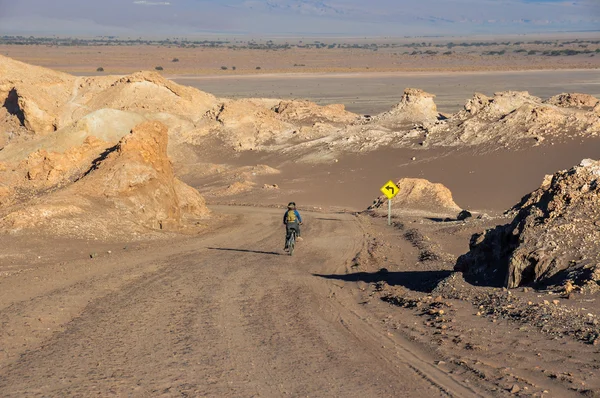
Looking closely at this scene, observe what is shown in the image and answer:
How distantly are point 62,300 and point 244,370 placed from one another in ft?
15.6

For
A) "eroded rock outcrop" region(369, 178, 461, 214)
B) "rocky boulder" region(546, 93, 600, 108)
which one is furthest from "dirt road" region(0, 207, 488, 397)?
"rocky boulder" region(546, 93, 600, 108)

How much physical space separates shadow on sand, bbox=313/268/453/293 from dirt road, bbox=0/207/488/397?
68 cm

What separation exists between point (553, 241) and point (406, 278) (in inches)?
132

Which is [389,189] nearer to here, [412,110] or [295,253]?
[295,253]

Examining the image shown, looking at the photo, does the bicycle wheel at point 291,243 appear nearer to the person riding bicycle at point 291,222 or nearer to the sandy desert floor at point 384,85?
the person riding bicycle at point 291,222

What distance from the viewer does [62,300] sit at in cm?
1230

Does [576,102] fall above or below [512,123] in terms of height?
above

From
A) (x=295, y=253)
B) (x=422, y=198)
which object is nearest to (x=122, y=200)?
(x=295, y=253)

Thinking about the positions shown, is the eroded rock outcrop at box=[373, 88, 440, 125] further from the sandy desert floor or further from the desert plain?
the sandy desert floor

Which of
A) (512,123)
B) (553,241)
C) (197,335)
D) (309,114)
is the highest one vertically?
(553,241)

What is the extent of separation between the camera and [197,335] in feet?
33.6

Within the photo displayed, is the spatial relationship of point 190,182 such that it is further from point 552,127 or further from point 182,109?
point 552,127

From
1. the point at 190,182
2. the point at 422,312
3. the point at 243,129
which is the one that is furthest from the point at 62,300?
the point at 243,129

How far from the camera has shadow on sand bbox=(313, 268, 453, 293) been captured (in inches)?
508
